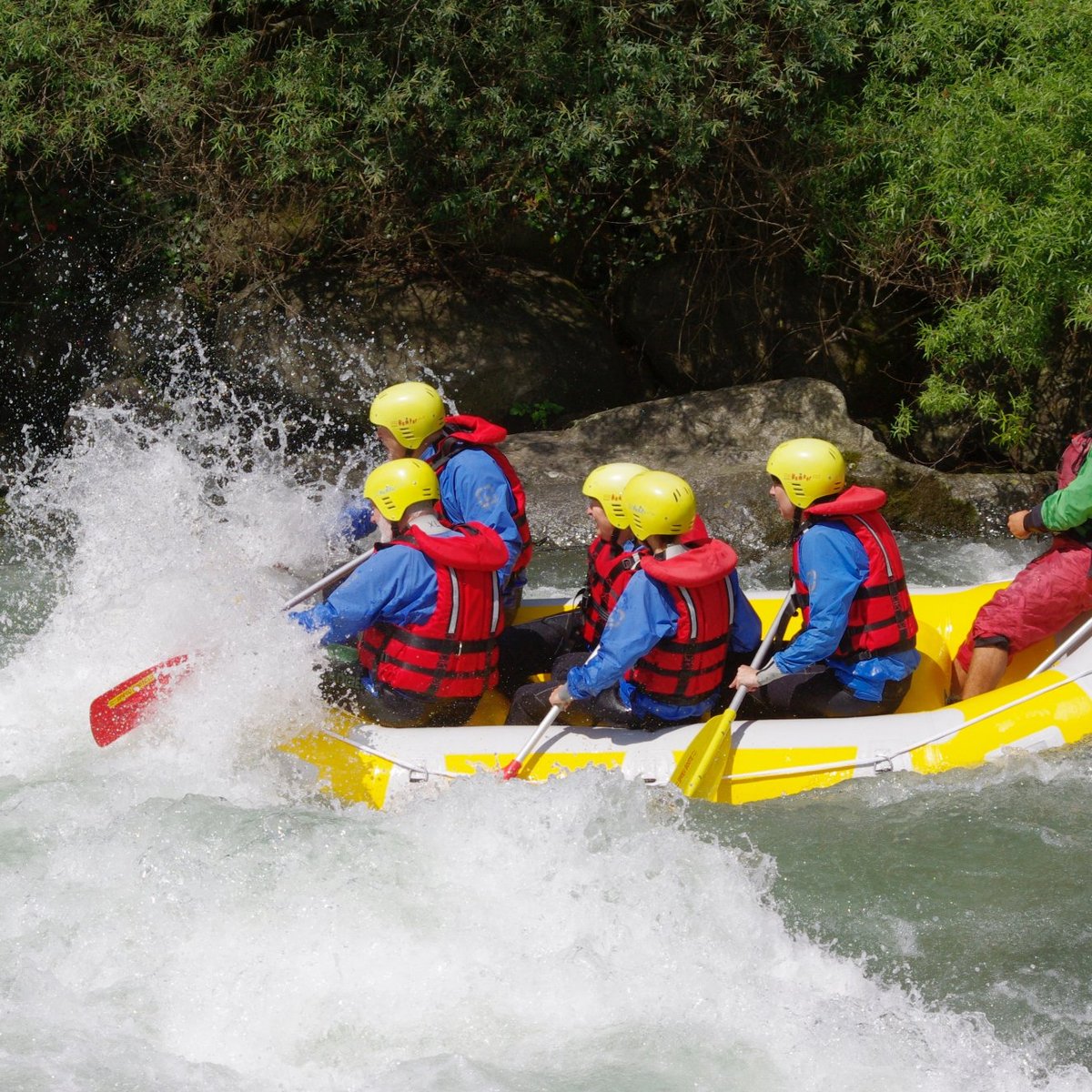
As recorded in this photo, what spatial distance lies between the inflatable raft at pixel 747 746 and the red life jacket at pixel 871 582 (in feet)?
0.93

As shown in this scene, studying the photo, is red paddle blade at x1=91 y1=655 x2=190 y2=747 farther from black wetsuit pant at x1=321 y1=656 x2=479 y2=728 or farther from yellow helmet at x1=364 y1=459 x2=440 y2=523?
yellow helmet at x1=364 y1=459 x2=440 y2=523

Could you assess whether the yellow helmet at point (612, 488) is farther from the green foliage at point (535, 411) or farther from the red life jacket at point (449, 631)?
the green foliage at point (535, 411)

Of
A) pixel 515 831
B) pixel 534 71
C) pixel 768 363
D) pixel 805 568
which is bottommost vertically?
pixel 768 363

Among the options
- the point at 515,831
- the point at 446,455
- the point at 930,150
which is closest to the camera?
the point at 515,831

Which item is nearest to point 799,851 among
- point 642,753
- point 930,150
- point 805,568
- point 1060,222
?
point 642,753

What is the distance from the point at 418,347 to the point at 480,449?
4.14 metres

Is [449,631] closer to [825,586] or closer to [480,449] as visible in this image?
[480,449]

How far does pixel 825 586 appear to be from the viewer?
172 inches

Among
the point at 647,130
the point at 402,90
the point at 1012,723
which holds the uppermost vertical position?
the point at 402,90

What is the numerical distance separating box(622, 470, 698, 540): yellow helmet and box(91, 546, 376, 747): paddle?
93 centimetres

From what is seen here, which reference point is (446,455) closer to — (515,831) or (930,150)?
(515,831)

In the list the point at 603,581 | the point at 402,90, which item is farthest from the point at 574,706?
the point at 402,90

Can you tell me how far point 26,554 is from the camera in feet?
25.0

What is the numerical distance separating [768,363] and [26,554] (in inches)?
205
